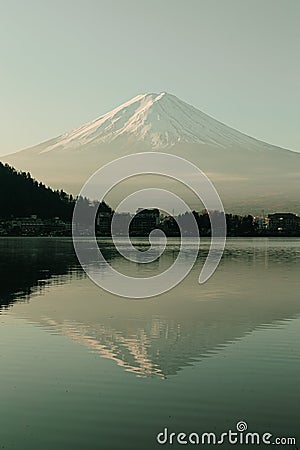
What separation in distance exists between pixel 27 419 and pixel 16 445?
45.0 inches

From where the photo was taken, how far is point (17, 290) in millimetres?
30438

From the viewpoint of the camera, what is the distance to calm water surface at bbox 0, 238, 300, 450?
980 centimetres

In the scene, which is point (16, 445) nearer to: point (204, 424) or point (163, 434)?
point (163, 434)

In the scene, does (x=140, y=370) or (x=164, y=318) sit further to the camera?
(x=164, y=318)

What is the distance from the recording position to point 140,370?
526 inches

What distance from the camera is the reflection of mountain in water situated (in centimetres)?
1539

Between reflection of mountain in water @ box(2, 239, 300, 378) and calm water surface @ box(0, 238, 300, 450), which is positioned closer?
calm water surface @ box(0, 238, 300, 450)

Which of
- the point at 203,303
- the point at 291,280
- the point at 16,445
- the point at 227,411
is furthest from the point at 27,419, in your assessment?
the point at 291,280

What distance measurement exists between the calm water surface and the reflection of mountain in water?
4cm

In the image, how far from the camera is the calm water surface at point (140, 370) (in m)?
9.80

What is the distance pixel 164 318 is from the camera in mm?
21703

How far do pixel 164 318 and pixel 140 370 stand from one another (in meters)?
8.37

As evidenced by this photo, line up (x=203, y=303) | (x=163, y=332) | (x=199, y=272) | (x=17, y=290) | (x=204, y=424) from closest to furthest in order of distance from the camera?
(x=204, y=424) → (x=163, y=332) → (x=203, y=303) → (x=17, y=290) → (x=199, y=272)

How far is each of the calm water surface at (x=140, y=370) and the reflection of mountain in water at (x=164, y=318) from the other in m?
0.04
